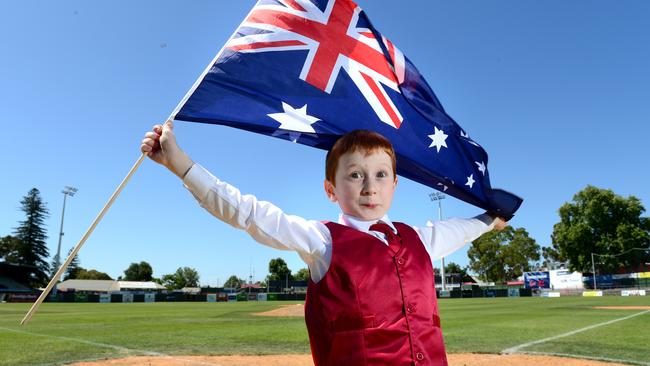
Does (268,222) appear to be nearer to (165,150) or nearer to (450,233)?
(165,150)

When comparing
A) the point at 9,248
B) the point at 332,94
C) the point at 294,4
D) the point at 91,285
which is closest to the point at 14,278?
the point at 9,248

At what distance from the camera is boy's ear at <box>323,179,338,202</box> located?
8.35ft

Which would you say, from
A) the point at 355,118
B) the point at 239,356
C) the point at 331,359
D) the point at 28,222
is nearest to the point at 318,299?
the point at 331,359

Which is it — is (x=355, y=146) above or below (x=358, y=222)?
above

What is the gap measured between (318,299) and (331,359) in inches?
10.3

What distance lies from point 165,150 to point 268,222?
1.87 ft

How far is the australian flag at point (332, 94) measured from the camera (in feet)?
9.51

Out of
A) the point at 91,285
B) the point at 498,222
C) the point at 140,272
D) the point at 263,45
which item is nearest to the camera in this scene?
the point at 263,45

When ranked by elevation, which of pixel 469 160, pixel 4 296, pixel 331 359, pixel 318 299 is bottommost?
pixel 4 296

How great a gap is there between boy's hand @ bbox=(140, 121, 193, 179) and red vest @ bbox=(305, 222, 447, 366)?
76 centimetres

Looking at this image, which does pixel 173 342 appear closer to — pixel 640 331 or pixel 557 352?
pixel 557 352

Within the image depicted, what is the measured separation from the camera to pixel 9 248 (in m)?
74.6

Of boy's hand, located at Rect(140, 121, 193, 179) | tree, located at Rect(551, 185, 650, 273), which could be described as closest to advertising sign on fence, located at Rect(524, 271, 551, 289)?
tree, located at Rect(551, 185, 650, 273)

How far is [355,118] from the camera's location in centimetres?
314
